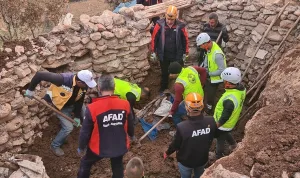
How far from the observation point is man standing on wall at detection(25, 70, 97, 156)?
18.8 ft

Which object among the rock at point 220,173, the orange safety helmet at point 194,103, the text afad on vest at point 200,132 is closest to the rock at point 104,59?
the orange safety helmet at point 194,103

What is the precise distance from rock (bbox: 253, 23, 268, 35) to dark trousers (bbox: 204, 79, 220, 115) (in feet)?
5.78

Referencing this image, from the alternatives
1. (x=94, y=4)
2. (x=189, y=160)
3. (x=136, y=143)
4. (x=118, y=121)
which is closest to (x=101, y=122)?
(x=118, y=121)

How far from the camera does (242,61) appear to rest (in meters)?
8.38

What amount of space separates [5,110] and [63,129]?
3.42ft

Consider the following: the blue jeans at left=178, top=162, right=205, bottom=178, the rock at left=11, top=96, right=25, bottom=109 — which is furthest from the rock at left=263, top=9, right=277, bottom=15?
the rock at left=11, top=96, right=25, bottom=109

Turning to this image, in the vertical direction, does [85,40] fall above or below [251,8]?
below

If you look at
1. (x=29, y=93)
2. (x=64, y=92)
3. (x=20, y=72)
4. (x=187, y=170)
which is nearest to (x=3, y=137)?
(x=29, y=93)

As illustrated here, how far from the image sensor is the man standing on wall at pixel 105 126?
477 centimetres

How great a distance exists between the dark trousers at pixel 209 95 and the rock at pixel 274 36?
175 centimetres

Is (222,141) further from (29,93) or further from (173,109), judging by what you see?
(29,93)

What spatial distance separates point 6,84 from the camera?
19.2 feet

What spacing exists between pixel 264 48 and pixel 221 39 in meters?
0.99

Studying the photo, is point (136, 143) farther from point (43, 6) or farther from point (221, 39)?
point (43, 6)
